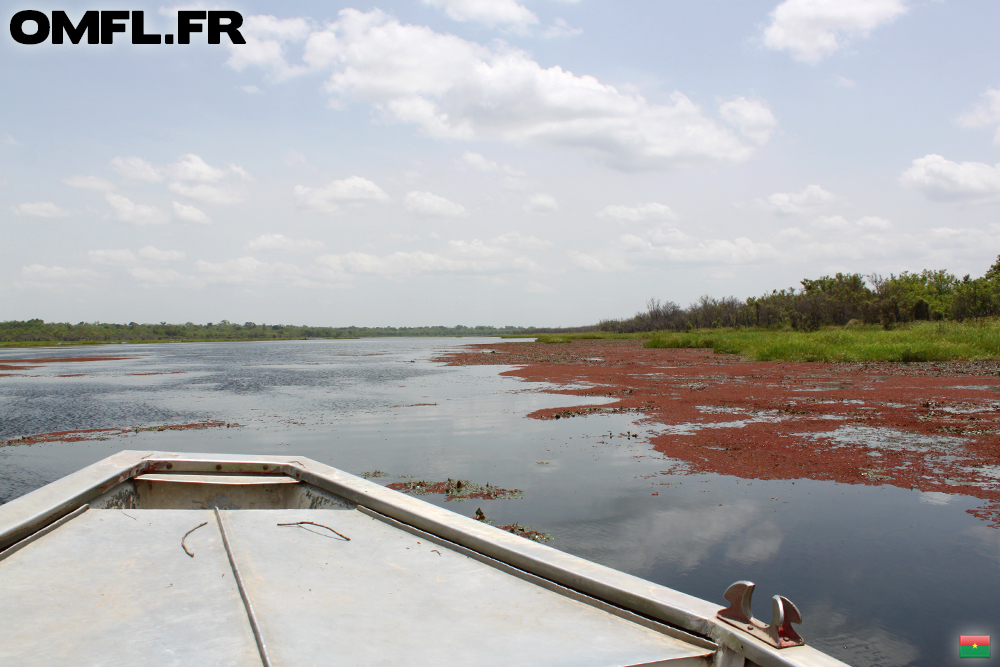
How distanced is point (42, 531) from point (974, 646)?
5.03 m

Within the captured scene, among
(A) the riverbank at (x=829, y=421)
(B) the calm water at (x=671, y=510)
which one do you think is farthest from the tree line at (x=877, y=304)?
(B) the calm water at (x=671, y=510)

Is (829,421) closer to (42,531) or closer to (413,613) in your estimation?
(413,613)


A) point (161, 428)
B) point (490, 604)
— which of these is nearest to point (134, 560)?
point (490, 604)

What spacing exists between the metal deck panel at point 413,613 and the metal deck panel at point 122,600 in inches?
5.6

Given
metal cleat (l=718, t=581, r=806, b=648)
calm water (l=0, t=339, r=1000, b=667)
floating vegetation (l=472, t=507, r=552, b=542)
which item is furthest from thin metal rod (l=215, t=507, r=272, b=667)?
calm water (l=0, t=339, r=1000, b=667)

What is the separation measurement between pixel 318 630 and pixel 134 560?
1.29m

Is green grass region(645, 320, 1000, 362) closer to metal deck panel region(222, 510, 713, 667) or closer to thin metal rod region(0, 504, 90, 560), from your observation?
metal deck panel region(222, 510, 713, 667)

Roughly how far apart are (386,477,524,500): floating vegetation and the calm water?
183 millimetres

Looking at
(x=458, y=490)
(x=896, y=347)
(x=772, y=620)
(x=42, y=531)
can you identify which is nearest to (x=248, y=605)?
(x=42, y=531)

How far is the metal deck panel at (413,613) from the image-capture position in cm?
204

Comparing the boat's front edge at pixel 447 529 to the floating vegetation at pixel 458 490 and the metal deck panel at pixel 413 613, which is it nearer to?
the metal deck panel at pixel 413 613

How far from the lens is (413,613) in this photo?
238 cm

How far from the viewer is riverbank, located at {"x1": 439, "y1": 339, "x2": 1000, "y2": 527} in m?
6.99

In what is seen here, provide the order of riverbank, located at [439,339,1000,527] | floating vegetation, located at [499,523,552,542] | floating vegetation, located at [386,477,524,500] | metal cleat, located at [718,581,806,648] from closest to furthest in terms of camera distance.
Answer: metal cleat, located at [718,581,806,648]
floating vegetation, located at [499,523,552,542]
floating vegetation, located at [386,477,524,500]
riverbank, located at [439,339,1000,527]
